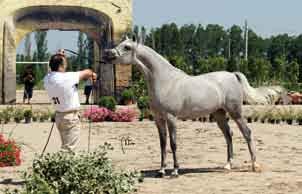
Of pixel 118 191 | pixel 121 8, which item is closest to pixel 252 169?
pixel 118 191

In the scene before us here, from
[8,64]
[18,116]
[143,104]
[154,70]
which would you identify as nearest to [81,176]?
[154,70]

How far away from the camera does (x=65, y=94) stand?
8875 millimetres

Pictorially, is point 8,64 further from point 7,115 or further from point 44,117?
point 7,115

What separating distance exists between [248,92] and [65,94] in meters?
3.82

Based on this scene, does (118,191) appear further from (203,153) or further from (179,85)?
(203,153)

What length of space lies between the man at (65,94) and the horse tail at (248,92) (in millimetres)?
3416

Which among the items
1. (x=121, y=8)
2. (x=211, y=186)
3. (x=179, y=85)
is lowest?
(x=211, y=186)

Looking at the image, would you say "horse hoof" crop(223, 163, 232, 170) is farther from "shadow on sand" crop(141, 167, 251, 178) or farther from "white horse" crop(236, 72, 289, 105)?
"white horse" crop(236, 72, 289, 105)

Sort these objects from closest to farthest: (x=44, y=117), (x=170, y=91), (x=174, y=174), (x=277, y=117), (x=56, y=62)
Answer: (x=56, y=62) < (x=174, y=174) < (x=170, y=91) < (x=277, y=117) < (x=44, y=117)

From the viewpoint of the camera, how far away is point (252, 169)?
1106 cm

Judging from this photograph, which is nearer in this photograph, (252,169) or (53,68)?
(53,68)

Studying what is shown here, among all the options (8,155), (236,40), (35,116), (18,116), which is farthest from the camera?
(236,40)

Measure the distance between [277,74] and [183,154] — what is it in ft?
103

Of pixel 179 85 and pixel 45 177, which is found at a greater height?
pixel 179 85
